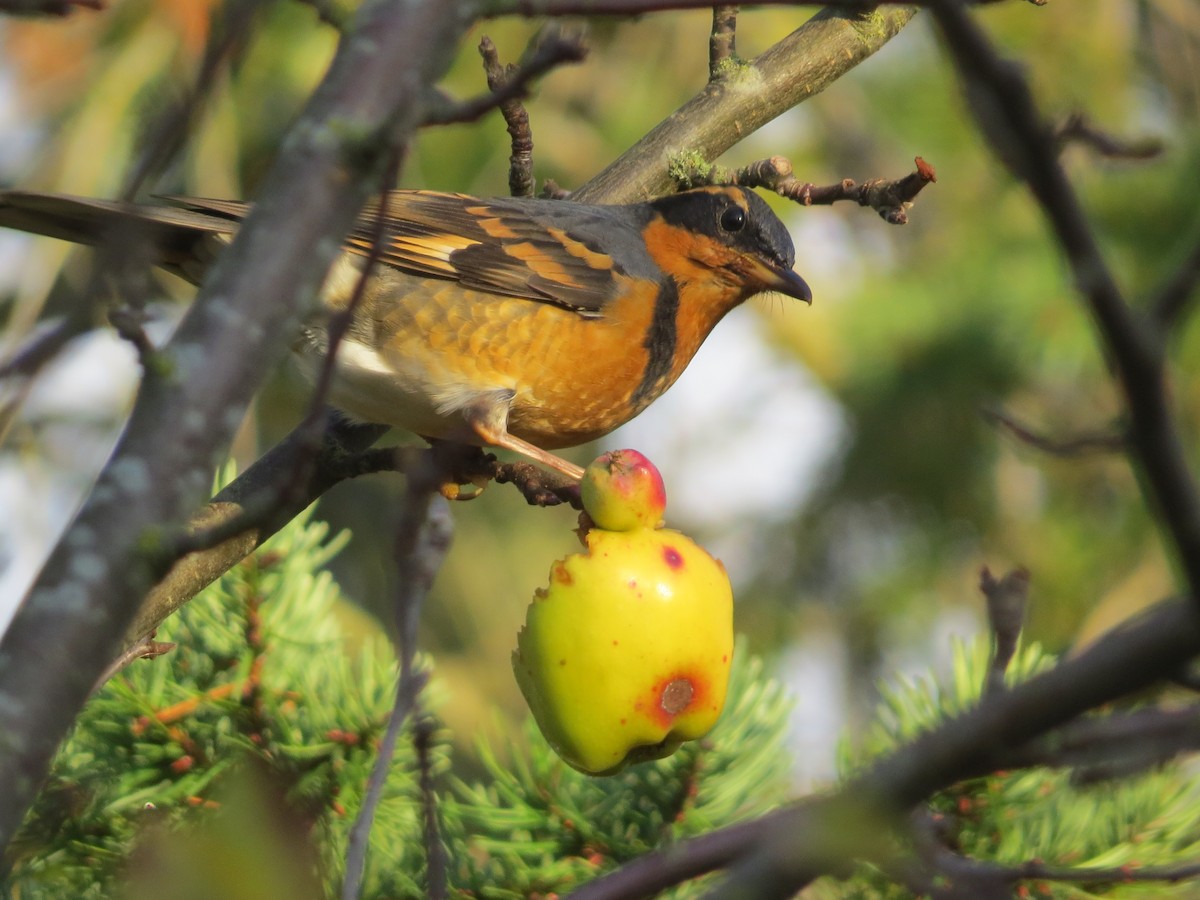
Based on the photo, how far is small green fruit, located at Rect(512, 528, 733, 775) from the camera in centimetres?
214

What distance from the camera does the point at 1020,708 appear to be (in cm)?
105

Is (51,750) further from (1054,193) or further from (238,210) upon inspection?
(238,210)

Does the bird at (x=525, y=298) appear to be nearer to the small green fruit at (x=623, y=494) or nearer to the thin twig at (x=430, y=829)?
the small green fruit at (x=623, y=494)

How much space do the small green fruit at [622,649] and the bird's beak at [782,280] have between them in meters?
1.66

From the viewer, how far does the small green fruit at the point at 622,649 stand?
214cm

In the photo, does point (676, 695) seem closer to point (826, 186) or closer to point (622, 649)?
point (622, 649)

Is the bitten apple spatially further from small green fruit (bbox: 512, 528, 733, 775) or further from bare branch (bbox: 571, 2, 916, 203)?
bare branch (bbox: 571, 2, 916, 203)

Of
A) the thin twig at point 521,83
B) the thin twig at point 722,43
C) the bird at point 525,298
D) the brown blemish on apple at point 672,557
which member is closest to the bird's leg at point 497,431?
the bird at point 525,298

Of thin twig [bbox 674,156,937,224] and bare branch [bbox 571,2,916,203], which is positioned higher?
bare branch [bbox 571,2,916,203]

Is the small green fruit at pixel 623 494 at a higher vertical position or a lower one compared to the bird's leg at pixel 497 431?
lower

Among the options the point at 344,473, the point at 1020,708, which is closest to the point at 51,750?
the point at 1020,708

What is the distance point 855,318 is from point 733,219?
282cm

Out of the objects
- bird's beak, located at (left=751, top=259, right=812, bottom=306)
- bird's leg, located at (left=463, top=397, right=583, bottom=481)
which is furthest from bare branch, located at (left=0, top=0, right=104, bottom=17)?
bird's beak, located at (left=751, top=259, right=812, bottom=306)

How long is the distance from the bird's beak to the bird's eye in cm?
11
